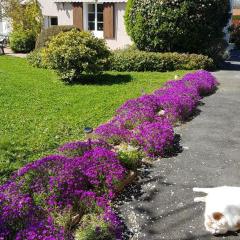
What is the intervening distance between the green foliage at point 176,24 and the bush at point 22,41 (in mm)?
7313

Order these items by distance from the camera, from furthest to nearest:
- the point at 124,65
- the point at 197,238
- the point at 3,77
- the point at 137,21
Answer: the point at 137,21, the point at 124,65, the point at 3,77, the point at 197,238

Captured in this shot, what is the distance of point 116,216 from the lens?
17.9 ft

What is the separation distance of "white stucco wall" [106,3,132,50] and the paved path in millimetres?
12880

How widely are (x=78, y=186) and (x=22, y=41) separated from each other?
1953 cm

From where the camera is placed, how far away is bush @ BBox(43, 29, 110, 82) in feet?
45.7

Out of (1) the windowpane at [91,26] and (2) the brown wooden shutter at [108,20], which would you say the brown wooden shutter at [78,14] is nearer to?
(1) the windowpane at [91,26]

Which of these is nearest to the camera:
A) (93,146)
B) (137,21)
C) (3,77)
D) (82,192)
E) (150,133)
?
(82,192)

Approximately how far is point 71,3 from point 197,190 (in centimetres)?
2025

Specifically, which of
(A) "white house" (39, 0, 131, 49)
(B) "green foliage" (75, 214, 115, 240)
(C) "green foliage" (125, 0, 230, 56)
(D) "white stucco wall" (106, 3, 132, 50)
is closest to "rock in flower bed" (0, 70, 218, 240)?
(B) "green foliage" (75, 214, 115, 240)

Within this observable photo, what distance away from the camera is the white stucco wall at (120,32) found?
22528 millimetres

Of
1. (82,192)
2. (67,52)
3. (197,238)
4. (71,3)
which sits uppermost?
(71,3)

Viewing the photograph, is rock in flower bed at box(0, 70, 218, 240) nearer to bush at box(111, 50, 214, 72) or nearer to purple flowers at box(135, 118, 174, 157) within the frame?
purple flowers at box(135, 118, 174, 157)

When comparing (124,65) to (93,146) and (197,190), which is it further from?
(197,190)

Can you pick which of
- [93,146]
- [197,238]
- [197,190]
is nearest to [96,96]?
[93,146]
